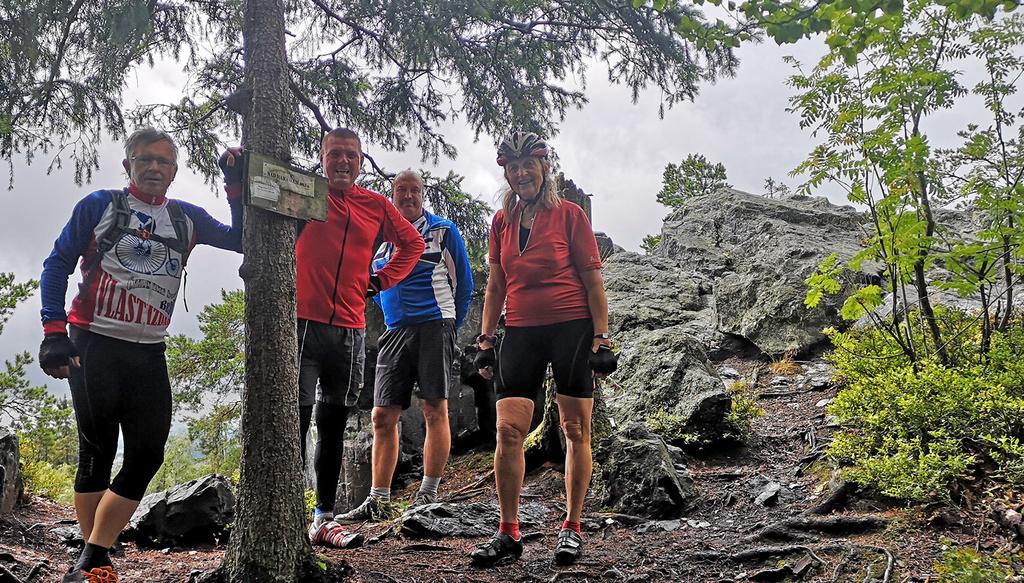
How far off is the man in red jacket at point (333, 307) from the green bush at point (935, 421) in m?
3.28

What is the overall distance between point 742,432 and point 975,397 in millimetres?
2472

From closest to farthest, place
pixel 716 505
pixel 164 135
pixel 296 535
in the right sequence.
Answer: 1. pixel 296 535
2. pixel 164 135
3. pixel 716 505

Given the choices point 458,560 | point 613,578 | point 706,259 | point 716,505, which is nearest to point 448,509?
point 458,560

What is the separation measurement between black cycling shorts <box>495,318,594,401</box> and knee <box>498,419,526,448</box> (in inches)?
→ 7.2

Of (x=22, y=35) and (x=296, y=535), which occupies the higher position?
(x=22, y=35)

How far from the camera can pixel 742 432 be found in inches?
242

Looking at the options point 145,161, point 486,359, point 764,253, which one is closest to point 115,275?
point 145,161

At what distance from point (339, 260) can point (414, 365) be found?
1.24 metres

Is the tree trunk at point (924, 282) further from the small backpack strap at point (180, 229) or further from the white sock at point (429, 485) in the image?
the small backpack strap at point (180, 229)

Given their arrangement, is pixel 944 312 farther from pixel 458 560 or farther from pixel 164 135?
pixel 164 135

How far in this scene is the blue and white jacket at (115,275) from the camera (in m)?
2.96

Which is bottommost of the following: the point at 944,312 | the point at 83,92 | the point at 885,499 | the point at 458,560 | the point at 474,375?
the point at 458,560

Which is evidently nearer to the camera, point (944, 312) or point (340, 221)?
point (340, 221)

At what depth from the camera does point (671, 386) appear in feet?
22.5
